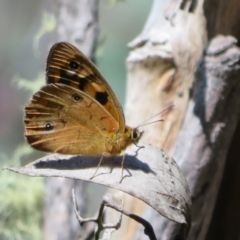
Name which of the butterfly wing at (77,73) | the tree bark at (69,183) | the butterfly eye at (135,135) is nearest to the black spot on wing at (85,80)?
the butterfly wing at (77,73)

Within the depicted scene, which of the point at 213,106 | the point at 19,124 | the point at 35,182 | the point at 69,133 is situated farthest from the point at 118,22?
the point at 69,133

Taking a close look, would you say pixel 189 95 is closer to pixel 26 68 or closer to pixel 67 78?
pixel 67 78

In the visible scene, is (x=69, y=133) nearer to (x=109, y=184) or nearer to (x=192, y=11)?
(x=109, y=184)

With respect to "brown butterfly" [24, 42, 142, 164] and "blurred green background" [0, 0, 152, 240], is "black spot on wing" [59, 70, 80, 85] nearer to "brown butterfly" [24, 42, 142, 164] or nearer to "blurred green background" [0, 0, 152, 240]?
"brown butterfly" [24, 42, 142, 164]

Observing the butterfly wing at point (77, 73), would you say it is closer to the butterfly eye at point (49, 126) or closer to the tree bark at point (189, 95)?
the butterfly eye at point (49, 126)

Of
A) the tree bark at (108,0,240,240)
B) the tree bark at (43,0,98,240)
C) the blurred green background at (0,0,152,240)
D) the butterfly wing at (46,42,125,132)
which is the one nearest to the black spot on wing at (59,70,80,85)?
the butterfly wing at (46,42,125,132)
